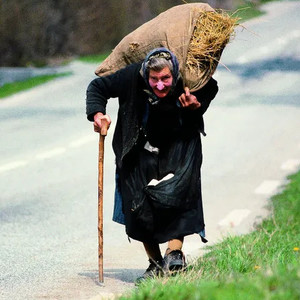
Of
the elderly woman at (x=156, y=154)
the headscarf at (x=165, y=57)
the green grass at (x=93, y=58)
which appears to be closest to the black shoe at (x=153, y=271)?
the elderly woman at (x=156, y=154)

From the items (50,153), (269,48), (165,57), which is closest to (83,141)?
(50,153)

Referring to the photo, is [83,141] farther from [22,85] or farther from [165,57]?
[165,57]

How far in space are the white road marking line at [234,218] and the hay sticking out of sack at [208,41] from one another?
139 inches

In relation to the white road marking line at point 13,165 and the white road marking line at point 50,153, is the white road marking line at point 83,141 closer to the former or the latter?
the white road marking line at point 50,153

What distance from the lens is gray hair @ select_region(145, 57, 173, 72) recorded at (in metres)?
7.33

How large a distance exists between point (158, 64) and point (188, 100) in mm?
298

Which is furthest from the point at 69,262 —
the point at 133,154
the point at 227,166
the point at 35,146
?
the point at 35,146

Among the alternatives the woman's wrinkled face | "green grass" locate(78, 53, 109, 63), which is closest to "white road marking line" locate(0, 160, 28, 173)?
the woman's wrinkled face

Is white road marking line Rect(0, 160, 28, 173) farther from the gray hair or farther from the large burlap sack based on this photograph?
the gray hair

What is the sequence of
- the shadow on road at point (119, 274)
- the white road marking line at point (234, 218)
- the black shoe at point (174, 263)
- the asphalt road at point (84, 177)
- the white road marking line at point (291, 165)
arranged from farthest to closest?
the white road marking line at point (291, 165) → the white road marking line at point (234, 218) → the asphalt road at point (84, 177) → the shadow on road at point (119, 274) → the black shoe at point (174, 263)

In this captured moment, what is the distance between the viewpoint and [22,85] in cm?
2309

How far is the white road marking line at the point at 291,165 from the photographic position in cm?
1460

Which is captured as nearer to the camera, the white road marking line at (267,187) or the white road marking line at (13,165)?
the white road marking line at (267,187)

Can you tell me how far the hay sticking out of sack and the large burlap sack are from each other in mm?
18
